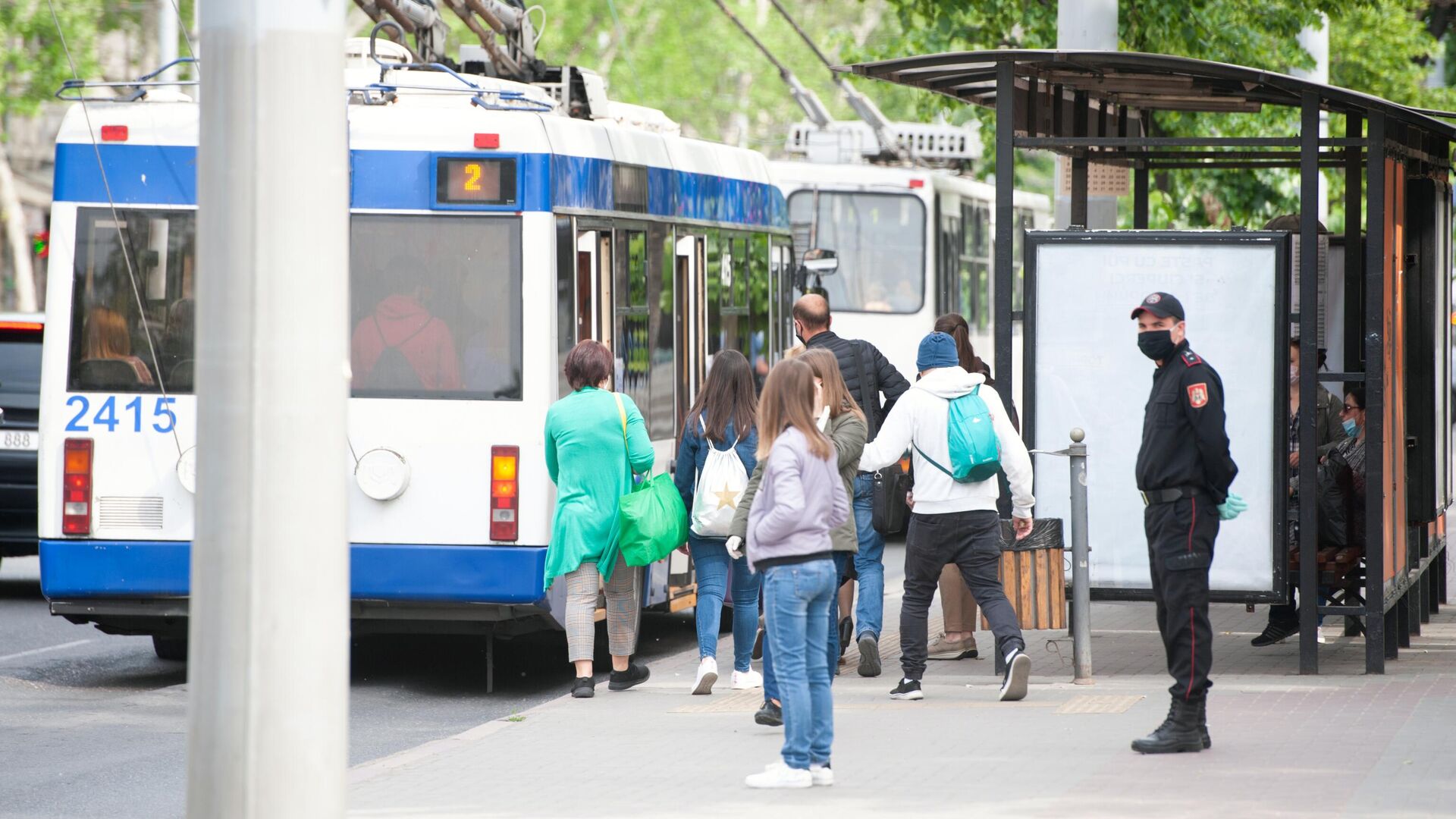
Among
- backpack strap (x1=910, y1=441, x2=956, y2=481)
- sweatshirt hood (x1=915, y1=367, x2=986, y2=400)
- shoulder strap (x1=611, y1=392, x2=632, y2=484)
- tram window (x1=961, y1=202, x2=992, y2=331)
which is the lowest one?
backpack strap (x1=910, y1=441, x2=956, y2=481)

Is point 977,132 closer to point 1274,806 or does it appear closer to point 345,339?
point 1274,806

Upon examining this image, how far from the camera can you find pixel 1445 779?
23.6 feet

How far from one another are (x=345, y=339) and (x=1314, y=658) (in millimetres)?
5883

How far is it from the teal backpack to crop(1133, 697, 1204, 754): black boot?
1.60 m

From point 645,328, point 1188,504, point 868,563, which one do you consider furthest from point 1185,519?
point 645,328

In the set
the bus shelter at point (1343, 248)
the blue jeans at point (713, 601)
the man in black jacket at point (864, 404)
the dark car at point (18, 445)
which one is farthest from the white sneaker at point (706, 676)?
the dark car at point (18, 445)

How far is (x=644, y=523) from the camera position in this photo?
31.3 feet

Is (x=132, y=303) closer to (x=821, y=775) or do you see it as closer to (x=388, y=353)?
(x=388, y=353)

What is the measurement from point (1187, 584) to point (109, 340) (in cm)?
502

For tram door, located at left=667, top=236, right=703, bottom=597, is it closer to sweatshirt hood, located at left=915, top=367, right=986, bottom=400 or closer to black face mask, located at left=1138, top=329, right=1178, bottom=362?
sweatshirt hood, located at left=915, top=367, right=986, bottom=400

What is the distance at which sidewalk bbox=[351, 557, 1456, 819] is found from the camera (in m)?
6.98

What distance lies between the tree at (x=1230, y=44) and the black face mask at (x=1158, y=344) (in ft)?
21.3

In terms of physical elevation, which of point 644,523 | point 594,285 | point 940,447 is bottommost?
point 644,523

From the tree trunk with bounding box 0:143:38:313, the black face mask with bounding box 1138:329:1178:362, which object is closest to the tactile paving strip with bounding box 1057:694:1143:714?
the black face mask with bounding box 1138:329:1178:362
